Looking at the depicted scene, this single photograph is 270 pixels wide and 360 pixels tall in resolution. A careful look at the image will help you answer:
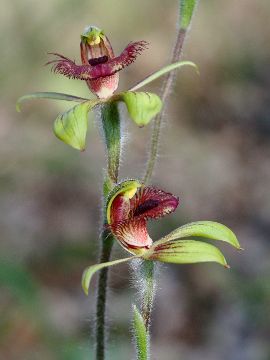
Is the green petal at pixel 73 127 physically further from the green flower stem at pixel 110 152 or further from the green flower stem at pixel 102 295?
the green flower stem at pixel 102 295

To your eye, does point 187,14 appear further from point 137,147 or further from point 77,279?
point 137,147

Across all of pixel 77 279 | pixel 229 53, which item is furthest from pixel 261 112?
pixel 77 279

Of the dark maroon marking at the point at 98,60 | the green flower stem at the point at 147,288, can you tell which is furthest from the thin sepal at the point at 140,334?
the dark maroon marking at the point at 98,60

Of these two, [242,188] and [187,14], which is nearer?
[187,14]

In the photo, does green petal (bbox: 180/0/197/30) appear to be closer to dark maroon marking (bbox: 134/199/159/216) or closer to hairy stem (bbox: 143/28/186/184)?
hairy stem (bbox: 143/28/186/184)

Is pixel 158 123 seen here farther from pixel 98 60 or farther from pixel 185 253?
pixel 185 253

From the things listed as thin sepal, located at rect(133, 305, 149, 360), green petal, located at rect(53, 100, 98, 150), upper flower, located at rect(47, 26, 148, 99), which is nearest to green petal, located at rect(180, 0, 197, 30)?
upper flower, located at rect(47, 26, 148, 99)
